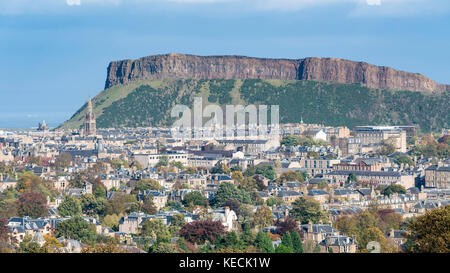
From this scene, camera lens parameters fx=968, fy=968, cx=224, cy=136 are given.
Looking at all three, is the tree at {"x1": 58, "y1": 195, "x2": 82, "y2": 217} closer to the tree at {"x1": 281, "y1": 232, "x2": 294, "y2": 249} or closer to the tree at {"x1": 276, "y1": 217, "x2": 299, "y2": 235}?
the tree at {"x1": 276, "y1": 217, "x2": 299, "y2": 235}

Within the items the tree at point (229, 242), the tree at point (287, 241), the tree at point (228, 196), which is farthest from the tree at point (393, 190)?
→ the tree at point (229, 242)

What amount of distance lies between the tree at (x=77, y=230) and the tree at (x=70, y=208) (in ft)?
26.6

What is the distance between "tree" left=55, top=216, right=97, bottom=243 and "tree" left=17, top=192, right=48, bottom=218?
7364 mm

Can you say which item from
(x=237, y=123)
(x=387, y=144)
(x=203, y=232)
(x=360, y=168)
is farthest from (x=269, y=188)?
(x=237, y=123)

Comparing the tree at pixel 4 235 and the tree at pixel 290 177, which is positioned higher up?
the tree at pixel 290 177

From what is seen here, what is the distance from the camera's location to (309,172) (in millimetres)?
104188

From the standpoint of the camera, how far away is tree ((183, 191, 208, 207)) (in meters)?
68.1

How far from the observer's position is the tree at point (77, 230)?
49406 millimetres

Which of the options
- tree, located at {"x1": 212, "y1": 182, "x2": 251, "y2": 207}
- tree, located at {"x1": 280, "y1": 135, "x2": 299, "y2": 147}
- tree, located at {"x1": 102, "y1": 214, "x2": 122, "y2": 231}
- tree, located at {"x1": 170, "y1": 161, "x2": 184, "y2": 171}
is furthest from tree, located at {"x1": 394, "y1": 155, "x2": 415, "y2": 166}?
tree, located at {"x1": 102, "y1": 214, "x2": 122, "y2": 231}

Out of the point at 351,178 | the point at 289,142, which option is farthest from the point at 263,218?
the point at 289,142

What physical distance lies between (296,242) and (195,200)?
21.5 meters

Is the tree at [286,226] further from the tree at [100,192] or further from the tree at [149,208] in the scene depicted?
the tree at [100,192]
